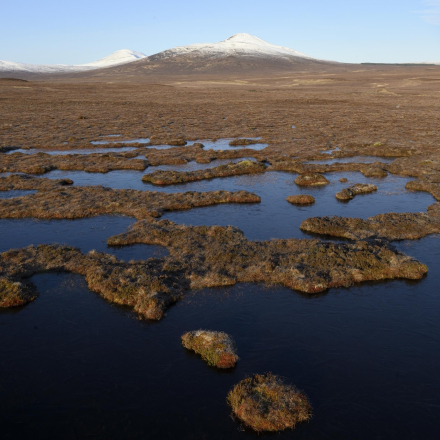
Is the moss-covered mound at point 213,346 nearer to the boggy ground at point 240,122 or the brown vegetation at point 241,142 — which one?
the boggy ground at point 240,122

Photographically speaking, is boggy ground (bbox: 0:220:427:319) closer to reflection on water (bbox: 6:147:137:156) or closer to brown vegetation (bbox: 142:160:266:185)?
brown vegetation (bbox: 142:160:266:185)

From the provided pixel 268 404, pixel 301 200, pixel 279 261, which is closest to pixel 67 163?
pixel 301 200

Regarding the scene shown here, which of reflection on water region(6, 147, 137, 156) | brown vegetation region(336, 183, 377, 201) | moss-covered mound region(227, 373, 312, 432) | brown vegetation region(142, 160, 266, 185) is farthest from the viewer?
reflection on water region(6, 147, 137, 156)

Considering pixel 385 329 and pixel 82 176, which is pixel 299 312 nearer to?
pixel 385 329

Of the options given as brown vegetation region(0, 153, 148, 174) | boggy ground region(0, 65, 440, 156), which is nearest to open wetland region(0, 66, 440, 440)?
brown vegetation region(0, 153, 148, 174)

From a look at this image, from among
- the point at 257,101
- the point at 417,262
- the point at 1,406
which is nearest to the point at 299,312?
the point at 417,262

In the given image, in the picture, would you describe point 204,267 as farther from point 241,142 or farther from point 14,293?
point 241,142
